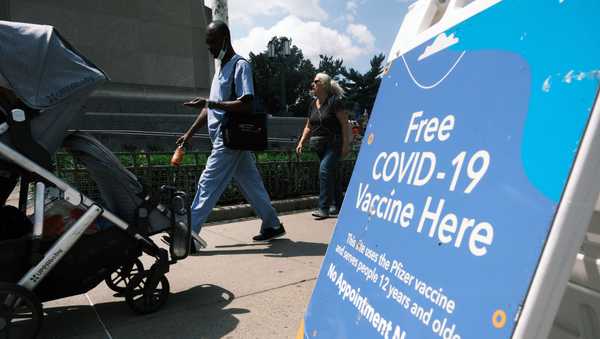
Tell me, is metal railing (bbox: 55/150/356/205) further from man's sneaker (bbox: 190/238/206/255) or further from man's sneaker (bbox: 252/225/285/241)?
man's sneaker (bbox: 252/225/285/241)

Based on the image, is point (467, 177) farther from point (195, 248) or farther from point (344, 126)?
point (344, 126)

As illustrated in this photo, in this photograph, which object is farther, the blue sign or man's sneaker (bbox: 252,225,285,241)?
man's sneaker (bbox: 252,225,285,241)

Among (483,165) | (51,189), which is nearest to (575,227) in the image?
(483,165)

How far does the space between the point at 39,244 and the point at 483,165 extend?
90.7 inches

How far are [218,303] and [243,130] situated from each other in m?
1.61

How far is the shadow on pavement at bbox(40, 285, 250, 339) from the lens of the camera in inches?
102

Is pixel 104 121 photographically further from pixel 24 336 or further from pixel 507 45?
pixel 507 45

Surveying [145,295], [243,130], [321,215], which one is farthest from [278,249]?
[145,295]

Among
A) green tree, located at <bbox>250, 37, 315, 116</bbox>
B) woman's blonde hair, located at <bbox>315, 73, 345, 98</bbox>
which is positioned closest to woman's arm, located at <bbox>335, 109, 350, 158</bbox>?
woman's blonde hair, located at <bbox>315, 73, 345, 98</bbox>

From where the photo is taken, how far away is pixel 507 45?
1.16 m

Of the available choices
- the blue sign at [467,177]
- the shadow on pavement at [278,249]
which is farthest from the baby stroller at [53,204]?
the blue sign at [467,177]

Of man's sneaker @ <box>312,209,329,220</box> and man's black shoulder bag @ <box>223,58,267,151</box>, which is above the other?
man's black shoulder bag @ <box>223,58,267,151</box>

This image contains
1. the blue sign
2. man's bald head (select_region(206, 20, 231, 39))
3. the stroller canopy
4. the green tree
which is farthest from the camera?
the green tree

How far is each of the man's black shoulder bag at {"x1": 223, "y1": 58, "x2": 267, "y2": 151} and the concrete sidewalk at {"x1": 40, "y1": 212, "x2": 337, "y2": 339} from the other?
1035mm
